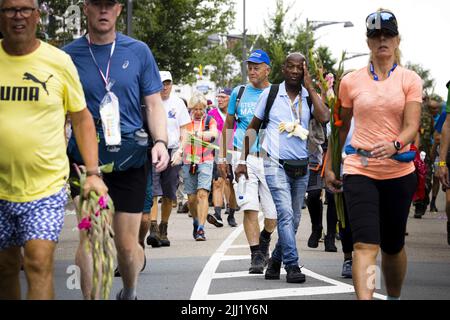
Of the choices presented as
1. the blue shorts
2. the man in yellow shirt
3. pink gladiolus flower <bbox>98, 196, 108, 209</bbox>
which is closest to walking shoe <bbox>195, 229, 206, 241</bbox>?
the blue shorts

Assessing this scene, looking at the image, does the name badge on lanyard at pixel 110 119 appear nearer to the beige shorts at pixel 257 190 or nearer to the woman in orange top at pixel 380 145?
the woman in orange top at pixel 380 145

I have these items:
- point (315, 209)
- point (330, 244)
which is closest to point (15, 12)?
point (330, 244)

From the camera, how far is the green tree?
40.1m

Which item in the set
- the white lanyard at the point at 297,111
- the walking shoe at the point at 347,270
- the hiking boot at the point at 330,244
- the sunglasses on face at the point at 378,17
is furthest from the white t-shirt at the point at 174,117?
the sunglasses on face at the point at 378,17

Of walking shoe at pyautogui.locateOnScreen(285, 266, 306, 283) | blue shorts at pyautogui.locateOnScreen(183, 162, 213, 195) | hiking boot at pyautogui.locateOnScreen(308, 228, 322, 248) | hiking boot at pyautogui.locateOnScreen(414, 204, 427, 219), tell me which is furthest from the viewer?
hiking boot at pyautogui.locateOnScreen(414, 204, 427, 219)

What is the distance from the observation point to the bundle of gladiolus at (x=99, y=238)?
6.46 metres

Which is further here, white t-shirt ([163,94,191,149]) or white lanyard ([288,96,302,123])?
white t-shirt ([163,94,191,149])

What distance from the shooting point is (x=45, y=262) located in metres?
6.50

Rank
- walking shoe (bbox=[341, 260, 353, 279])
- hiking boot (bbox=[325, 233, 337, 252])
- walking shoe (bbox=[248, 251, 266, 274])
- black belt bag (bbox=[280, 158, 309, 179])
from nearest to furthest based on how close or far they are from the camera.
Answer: black belt bag (bbox=[280, 158, 309, 179]), walking shoe (bbox=[341, 260, 353, 279]), walking shoe (bbox=[248, 251, 266, 274]), hiking boot (bbox=[325, 233, 337, 252])

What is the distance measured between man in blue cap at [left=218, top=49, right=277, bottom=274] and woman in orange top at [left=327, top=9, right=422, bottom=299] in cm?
360

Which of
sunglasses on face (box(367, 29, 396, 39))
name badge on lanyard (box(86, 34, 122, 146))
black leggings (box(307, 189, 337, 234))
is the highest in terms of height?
sunglasses on face (box(367, 29, 396, 39))

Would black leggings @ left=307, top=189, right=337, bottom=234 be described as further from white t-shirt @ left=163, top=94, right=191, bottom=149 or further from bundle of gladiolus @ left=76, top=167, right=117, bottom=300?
bundle of gladiolus @ left=76, top=167, right=117, bottom=300

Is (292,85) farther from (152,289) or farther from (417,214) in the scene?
(417,214)
